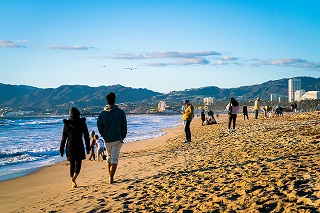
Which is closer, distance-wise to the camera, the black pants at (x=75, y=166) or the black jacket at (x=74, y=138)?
the black jacket at (x=74, y=138)

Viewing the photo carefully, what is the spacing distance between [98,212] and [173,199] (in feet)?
3.76

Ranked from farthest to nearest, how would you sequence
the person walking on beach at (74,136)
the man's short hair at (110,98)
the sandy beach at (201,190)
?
1. the man's short hair at (110,98)
2. the person walking on beach at (74,136)
3. the sandy beach at (201,190)

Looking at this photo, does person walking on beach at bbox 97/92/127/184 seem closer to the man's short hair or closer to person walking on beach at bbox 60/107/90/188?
the man's short hair

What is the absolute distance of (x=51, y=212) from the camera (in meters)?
5.28

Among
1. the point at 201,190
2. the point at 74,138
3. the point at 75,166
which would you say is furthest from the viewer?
the point at 75,166

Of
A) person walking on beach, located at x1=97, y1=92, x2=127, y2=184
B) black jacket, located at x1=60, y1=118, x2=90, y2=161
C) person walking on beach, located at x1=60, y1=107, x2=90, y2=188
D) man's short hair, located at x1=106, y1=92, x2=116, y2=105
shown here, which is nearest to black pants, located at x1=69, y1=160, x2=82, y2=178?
person walking on beach, located at x1=60, y1=107, x2=90, y2=188

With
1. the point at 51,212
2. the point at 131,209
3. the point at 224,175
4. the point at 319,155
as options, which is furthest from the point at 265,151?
the point at 51,212

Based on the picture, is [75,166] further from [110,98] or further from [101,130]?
[110,98]

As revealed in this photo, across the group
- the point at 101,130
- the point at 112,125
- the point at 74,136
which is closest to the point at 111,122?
the point at 112,125

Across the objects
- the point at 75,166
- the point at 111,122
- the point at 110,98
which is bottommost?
the point at 75,166

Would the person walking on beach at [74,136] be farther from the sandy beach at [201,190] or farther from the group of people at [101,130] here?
the sandy beach at [201,190]

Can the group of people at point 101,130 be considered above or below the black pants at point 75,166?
above

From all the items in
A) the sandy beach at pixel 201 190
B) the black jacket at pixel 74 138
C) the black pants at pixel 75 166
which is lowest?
the sandy beach at pixel 201 190

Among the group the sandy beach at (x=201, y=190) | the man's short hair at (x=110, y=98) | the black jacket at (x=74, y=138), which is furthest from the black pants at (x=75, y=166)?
the man's short hair at (x=110, y=98)
